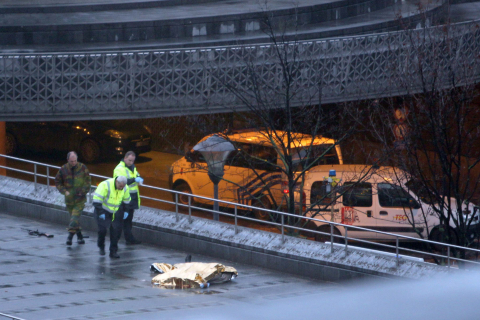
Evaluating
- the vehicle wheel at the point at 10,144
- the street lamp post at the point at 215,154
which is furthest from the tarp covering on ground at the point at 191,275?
the vehicle wheel at the point at 10,144

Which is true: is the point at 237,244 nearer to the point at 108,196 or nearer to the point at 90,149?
the point at 108,196

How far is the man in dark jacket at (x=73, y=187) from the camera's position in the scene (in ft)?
36.0

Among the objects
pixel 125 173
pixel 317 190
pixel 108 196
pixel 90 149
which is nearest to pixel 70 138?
pixel 90 149

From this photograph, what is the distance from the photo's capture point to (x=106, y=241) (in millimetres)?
11445

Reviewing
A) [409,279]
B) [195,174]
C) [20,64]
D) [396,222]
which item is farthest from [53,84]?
[409,279]

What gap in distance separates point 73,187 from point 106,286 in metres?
2.61

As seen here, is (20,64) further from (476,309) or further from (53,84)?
(476,309)

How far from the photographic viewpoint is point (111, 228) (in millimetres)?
10414

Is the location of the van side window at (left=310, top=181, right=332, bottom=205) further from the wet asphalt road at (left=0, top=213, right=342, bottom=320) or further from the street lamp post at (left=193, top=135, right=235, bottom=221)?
the wet asphalt road at (left=0, top=213, right=342, bottom=320)

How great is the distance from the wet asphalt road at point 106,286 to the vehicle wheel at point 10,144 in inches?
456

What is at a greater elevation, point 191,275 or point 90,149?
point 90,149

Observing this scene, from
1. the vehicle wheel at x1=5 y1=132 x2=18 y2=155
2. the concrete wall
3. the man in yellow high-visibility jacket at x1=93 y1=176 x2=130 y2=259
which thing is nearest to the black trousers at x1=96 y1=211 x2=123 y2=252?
the man in yellow high-visibility jacket at x1=93 y1=176 x2=130 y2=259

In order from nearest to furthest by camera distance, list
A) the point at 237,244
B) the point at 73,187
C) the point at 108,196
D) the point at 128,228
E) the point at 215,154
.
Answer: the point at 108,196
the point at 237,244
the point at 73,187
the point at 128,228
the point at 215,154

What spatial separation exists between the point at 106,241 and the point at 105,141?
11944mm
